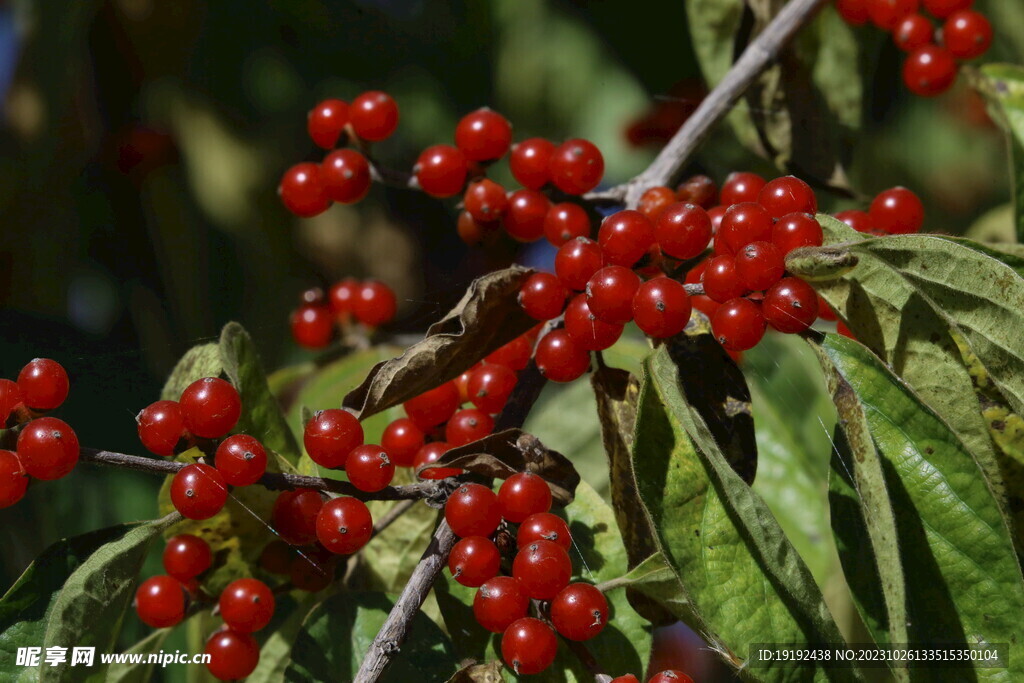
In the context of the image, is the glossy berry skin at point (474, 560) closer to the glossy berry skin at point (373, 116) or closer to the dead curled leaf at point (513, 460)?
the dead curled leaf at point (513, 460)

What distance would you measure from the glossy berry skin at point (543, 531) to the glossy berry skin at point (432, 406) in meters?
0.18

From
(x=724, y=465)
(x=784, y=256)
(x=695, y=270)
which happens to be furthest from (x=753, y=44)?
(x=724, y=465)

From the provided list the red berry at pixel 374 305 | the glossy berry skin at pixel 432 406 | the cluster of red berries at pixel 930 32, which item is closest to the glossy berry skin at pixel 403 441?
the glossy berry skin at pixel 432 406

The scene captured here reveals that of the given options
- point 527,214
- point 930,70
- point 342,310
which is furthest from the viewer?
point 342,310

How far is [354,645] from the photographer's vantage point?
2.69ft

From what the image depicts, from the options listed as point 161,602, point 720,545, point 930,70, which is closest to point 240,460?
point 161,602

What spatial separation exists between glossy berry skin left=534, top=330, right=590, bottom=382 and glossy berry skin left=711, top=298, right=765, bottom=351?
12 centimetres

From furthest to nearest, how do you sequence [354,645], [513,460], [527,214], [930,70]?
[930,70], [527,214], [354,645], [513,460]

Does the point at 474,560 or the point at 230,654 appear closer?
the point at 474,560

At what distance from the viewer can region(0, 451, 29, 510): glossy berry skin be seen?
Result: 2.15ft

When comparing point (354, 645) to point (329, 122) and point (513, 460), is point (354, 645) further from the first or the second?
point (329, 122)

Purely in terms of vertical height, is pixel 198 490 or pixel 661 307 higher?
pixel 661 307

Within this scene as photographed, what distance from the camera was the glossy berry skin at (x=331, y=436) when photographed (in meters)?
0.71

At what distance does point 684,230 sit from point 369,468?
0.31 meters
